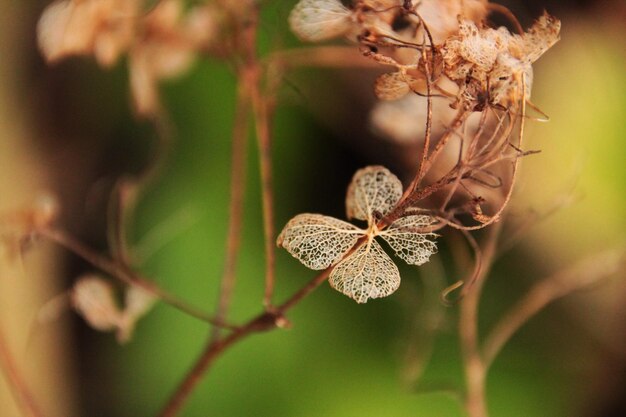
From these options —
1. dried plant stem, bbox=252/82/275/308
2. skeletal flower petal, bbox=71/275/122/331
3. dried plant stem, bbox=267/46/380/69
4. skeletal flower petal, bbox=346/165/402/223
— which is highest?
skeletal flower petal, bbox=346/165/402/223

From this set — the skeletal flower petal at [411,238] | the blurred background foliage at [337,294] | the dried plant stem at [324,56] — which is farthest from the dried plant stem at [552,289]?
the skeletal flower petal at [411,238]

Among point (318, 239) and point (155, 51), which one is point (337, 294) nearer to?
point (155, 51)

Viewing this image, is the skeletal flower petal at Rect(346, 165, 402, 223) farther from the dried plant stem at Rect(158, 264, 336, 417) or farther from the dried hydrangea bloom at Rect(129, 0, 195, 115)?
the dried hydrangea bloom at Rect(129, 0, 195, 115)

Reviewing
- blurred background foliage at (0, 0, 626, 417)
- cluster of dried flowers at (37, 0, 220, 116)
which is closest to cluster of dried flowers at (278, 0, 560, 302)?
cluster of dried flowers at (37, 0, 220, 116)

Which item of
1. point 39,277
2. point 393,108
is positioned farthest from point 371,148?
point 39,277

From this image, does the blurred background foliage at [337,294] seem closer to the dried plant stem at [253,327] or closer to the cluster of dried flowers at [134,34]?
the cluster of dried flowers at [134,34]
